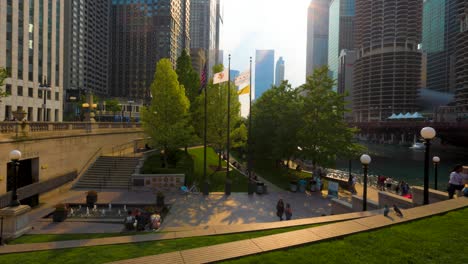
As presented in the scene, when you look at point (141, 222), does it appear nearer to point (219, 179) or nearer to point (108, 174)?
point (219, 179)

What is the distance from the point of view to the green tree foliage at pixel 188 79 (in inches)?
1825

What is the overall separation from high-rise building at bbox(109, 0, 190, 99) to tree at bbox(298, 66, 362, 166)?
441 feet

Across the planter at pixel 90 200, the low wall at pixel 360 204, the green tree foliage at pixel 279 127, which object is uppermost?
the green tree foliage at pixel 279 127

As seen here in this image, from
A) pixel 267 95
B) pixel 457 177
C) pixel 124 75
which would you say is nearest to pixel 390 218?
pixel 457 177

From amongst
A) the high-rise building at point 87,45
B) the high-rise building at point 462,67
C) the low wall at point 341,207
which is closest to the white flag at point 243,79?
the low wall at point 341,207

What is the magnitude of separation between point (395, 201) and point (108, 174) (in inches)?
979

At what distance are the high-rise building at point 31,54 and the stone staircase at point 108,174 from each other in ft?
97.2

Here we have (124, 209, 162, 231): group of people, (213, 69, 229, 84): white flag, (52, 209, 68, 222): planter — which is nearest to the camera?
(124, 209, 162, 231): group of people

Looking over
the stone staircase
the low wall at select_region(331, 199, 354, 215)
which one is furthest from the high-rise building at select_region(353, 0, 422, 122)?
the low wall at select_region(331, 199, 354, 215)

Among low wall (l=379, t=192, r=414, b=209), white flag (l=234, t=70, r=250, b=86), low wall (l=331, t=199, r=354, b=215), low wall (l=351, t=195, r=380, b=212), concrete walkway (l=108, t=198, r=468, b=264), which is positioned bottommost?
low wall (l=331, t=199, r=354, b=215)

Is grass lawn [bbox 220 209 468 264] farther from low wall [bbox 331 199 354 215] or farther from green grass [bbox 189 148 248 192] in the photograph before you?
green grass [bbox 189 148 248 192]

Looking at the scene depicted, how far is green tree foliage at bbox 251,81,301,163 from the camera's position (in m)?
33.4

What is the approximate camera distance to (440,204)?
37.4 feet

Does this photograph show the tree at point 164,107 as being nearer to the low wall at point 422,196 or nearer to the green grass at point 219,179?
the green grass at point 219,179
